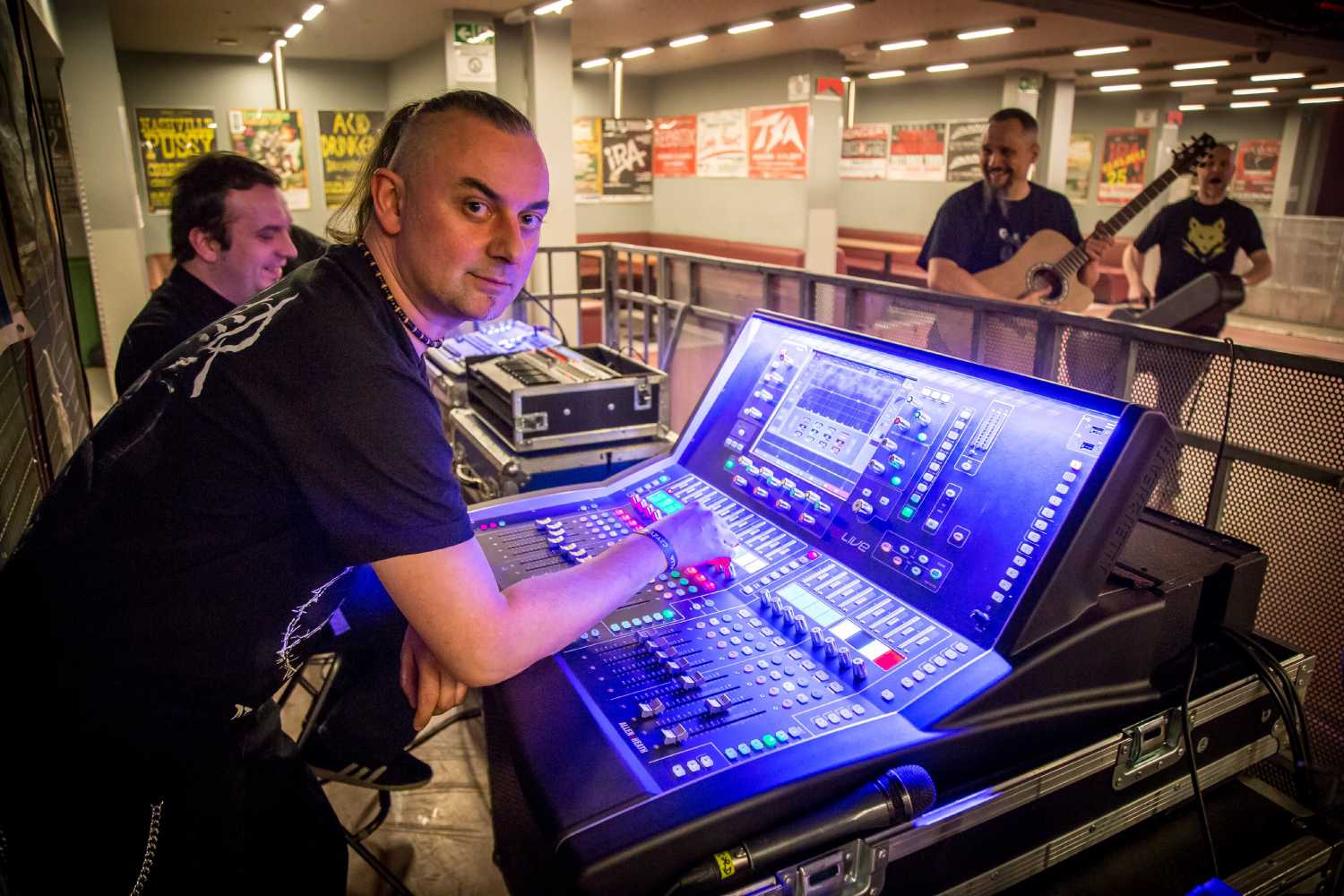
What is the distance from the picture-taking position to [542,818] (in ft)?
3.11

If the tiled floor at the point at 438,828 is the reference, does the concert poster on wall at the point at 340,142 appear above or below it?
above

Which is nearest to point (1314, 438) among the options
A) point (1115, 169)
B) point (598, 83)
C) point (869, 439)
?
point (869, 439)

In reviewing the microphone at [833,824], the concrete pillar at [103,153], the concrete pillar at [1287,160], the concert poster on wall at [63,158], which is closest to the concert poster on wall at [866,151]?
the concrete pillar at [1287,160]

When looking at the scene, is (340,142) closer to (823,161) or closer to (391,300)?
(823,161)

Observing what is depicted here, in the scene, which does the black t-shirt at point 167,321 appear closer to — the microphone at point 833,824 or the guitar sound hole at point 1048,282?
the microphone at point 833,824

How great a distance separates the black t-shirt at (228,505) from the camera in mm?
1030

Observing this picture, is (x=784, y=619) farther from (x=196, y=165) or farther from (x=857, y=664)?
(x=196, y=165)

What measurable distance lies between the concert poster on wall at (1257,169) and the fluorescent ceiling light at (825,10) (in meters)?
13.0

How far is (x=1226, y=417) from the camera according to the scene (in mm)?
1859

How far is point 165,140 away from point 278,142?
1.34 m

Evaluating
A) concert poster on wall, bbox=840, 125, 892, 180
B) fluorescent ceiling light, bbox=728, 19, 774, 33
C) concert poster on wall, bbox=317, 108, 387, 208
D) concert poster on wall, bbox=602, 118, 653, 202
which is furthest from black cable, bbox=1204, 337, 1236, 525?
concert poster on wall, bbox=840, 125, 892, 180

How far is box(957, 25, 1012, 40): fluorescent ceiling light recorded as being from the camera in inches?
345

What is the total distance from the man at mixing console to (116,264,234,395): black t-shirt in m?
1.33

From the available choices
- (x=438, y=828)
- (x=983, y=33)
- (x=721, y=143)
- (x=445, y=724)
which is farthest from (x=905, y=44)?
(x=438, y=828)
